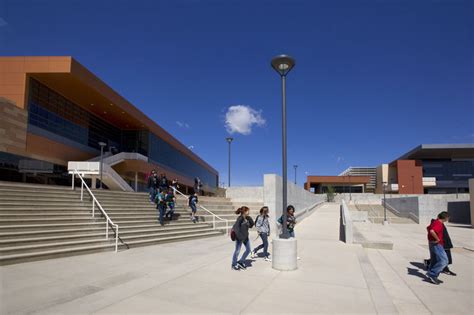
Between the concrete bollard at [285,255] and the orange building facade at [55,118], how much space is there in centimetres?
2128

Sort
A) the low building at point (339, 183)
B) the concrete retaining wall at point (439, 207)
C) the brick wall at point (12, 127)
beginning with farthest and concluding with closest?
the low building at point (339, 183) → the concrete retaining wall at point (439, 207) → the brick wall at point (12, 127)

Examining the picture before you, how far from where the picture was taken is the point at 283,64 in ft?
27.1

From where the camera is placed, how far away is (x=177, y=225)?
1452 centimetres

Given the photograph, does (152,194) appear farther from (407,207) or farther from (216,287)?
(407,207)

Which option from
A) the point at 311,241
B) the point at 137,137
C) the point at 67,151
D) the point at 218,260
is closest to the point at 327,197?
the point at 137,137

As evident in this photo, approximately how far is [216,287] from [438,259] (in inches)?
192

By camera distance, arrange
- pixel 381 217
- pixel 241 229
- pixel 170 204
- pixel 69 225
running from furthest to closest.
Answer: pixel 381 217 → pixel 170 204 → pixel 69 225 → pixel 241 229

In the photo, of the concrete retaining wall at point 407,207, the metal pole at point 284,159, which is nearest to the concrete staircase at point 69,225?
the metal pole at point 284,159

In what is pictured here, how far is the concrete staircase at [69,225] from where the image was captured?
28.4 feet

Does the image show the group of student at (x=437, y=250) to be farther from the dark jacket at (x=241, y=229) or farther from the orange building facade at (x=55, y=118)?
the orange building facade at (x=55, y=118)

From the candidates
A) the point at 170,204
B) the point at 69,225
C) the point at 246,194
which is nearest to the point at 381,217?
the point at 246,194

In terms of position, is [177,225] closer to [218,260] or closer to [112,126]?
[218,260]

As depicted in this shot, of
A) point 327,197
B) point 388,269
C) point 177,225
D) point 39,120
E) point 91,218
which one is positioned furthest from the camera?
point 327,197

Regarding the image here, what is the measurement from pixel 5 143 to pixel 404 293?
24342 mm
